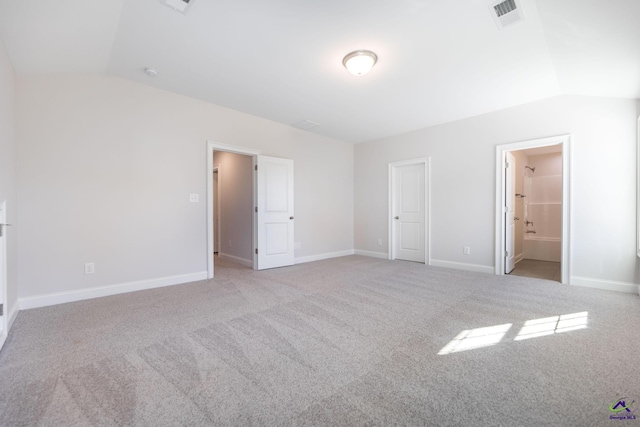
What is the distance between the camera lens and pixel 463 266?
4.57m

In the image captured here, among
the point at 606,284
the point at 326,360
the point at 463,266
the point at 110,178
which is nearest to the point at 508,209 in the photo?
the point at 463,266

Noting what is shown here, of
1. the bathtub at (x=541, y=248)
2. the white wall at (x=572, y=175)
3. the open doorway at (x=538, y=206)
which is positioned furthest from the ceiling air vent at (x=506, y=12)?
the bathtub at (x=541, y=248)

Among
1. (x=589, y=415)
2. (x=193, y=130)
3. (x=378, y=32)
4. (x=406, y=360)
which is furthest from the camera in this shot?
(x=193, y=130)

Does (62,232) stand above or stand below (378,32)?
below

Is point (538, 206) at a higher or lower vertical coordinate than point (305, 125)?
lower

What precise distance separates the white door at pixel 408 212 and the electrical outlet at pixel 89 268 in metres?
4.85

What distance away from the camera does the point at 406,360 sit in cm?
181

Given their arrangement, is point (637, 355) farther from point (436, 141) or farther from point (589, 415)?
point (436, 141)

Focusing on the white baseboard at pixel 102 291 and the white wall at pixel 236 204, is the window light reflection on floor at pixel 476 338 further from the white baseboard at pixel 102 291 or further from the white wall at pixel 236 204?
the white wall at pixel 236 204

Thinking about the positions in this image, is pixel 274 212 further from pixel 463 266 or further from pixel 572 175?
pixel 572 175

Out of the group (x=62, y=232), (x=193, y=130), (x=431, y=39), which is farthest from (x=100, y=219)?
(x=431, y=39)

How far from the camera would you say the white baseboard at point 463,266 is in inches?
169

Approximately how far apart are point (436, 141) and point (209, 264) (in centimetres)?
441

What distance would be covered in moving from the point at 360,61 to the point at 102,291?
12.9 feet
